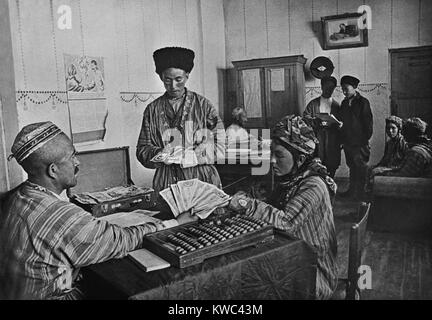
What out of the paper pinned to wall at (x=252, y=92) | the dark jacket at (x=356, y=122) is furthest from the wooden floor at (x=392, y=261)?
the paper pinned to wall at (x=252, y=92)

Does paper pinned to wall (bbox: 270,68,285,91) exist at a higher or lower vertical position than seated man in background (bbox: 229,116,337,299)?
higher

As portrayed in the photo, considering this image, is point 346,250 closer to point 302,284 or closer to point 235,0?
point 302,284

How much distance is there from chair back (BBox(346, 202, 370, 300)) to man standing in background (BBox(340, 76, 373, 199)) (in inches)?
44.2

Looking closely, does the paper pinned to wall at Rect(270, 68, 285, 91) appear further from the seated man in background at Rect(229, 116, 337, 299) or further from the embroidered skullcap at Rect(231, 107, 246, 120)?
the seated man in background at Rect(229, 116, 337, 299)

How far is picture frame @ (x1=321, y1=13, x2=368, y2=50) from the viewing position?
2.52 meters

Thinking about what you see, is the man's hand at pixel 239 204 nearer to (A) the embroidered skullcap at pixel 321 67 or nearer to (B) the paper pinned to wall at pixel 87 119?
(B) the paper pinned to wall at pixel 87 119

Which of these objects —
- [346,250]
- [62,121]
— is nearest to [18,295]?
[62,121]

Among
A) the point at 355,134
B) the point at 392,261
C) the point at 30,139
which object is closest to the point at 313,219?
the point at 392,261

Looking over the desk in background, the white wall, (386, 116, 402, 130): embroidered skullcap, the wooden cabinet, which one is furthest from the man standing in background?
the white wall

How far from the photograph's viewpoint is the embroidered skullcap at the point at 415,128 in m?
2.18

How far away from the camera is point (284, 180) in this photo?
70.9 inches

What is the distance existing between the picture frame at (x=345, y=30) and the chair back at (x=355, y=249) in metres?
1.42

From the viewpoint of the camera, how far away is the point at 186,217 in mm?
1602

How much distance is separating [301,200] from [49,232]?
94 cm
